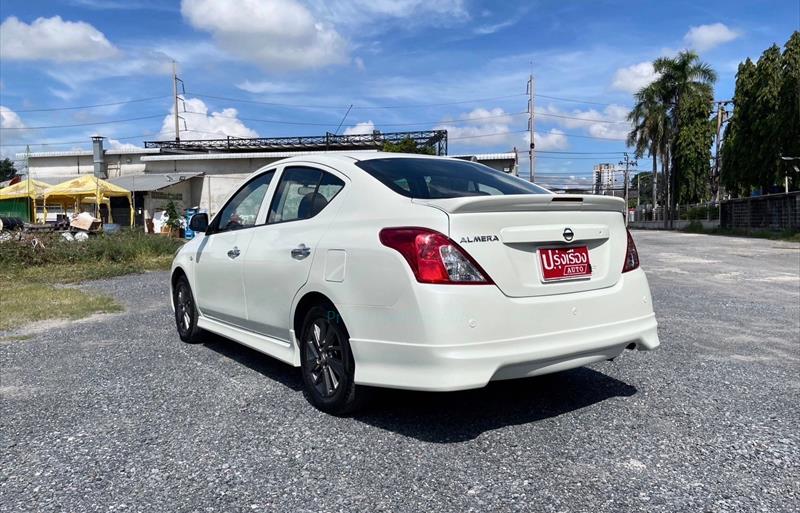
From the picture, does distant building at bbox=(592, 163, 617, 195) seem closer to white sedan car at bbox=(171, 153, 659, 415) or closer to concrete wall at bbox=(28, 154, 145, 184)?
concrete wall at bbox=(28, 154, 145, 184)

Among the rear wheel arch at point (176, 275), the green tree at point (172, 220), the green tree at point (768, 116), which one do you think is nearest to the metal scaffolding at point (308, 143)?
the green tree at point (172, 220)

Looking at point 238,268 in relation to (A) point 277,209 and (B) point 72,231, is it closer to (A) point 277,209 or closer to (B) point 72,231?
(A) point 277,209

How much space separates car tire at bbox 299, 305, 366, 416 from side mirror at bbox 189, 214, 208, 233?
223 centimetres

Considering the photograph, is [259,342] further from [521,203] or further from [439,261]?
[521,203]

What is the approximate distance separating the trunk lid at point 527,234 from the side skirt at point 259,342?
4.81ft

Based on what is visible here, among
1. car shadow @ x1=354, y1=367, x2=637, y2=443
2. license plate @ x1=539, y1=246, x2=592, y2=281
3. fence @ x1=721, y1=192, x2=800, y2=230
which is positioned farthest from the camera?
fence @ x1=721, y1=192, x2=800, y2=230

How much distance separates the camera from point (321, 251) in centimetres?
385

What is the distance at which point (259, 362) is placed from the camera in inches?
209

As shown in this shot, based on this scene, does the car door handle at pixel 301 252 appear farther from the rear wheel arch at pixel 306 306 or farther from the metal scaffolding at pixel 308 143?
the metal scaffolding at pixel 308 143

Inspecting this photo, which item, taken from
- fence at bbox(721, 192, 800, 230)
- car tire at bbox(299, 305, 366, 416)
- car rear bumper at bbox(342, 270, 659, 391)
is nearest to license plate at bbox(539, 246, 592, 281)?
car rear bumper at bbox(342, 270, 659, 391)

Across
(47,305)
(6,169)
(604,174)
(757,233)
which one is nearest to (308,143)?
(757,233)

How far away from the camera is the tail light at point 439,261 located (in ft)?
10.6

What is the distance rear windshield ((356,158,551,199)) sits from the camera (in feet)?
12.7

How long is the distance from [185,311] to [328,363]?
9.03 ft
